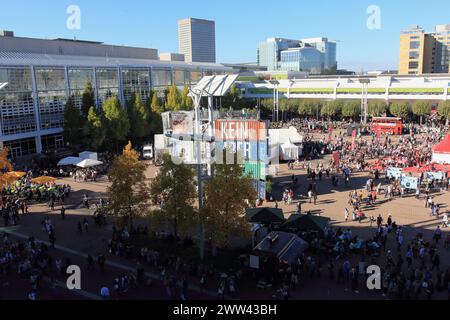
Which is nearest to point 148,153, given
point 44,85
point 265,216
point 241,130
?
point 44,85

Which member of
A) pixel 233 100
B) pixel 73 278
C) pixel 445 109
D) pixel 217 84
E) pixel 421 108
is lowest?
pixel 73 278

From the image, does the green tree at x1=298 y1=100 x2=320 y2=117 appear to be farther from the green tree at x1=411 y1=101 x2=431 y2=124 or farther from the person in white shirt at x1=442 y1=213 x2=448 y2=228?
the person in white shirt at x1=442 y1=213 x2=448 y2=228

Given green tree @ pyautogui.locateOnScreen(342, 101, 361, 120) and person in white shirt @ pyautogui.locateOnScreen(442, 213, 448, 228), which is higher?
green tree @ pyautogui.locateOnScreen(342, 101, 361, 120)

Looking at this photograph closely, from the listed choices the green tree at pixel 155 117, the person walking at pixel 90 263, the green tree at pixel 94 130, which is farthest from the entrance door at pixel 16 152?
the person walking at pixel 90 263

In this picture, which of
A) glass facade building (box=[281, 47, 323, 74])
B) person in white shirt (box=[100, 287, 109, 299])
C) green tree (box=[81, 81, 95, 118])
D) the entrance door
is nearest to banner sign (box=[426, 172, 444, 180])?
person in white shirt (box=[100, 287, 109, 299])

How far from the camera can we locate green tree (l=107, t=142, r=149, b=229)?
68.4 feet

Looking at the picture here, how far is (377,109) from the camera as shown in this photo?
64.6 m

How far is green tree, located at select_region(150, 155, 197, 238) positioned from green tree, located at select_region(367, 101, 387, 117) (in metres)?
51.9

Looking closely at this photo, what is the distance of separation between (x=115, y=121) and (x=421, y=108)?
144 ft

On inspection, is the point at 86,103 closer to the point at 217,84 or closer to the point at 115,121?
the point at 115,121

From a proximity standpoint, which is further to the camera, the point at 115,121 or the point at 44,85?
the point at 44,85

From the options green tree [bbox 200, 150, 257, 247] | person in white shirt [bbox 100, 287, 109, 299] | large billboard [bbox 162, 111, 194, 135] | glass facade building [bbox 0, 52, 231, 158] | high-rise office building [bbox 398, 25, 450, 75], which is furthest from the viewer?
high-rise office building [bbox 398, 25, 450, 75]
